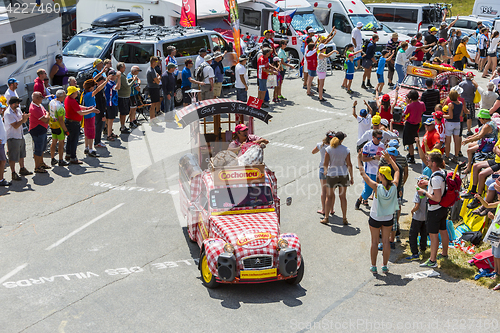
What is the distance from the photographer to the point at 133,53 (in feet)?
61.1

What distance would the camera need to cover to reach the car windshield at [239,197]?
8.99 meters

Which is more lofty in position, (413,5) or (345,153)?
(413,5)

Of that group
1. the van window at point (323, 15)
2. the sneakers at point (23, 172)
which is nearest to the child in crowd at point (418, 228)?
the sneakers at point (23, 172)

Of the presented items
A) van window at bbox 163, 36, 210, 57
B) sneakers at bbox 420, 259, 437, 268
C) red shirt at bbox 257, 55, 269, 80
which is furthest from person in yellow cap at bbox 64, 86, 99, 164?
sneakers at bbox 420, 259, 437, 268

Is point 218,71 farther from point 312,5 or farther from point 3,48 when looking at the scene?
point 312,5

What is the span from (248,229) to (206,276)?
987mm

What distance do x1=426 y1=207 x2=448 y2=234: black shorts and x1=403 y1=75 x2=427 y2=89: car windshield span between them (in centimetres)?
922

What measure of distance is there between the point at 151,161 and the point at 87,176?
187 centimetres

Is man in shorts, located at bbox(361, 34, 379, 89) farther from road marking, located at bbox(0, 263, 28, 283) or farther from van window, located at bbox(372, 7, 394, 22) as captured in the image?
road marking, located at bbox(0, 263, 28, 283)

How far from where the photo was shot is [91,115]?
1396 cm

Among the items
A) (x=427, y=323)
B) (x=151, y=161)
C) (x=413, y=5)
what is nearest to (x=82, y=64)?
(x=151, y=161)

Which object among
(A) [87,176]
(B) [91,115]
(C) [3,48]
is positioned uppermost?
(C) [3,48]

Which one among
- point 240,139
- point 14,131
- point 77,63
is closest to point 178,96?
A: point 77,63

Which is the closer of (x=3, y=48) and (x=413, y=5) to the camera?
(x=3, y=48)
